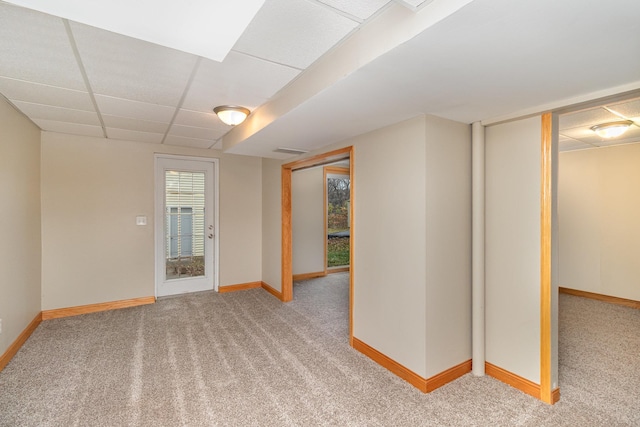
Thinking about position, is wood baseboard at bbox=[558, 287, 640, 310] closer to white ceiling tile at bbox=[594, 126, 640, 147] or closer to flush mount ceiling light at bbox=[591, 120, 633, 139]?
white ceiling tile at bbox=[594, 126, 640, 147]

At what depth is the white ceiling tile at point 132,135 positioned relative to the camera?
12.4 feet

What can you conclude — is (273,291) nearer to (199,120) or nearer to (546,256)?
(199,120)

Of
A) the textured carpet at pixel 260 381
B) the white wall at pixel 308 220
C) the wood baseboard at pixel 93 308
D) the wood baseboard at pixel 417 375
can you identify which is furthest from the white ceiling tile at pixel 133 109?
the wood baseboard at pixel 417 375

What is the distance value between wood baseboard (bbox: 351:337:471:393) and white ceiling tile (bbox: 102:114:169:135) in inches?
131

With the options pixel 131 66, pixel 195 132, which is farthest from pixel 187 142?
pixel 131 66

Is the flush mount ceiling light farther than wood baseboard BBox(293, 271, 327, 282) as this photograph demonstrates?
No

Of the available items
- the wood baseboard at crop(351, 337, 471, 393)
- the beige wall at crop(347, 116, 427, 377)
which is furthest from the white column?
the beige wall at crop(347, 116, 427, 377)

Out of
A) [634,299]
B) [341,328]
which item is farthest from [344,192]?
[634,299]

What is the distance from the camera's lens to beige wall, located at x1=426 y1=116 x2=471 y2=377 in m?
2.37

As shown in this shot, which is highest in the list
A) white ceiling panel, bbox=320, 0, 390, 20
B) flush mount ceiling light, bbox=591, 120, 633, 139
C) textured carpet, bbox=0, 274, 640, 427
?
white ceiling panel, bbox=320, 0, 390, 20

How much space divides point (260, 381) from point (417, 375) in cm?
126

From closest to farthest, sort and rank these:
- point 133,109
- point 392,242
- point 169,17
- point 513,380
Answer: point 169,17 → point 513,380 → point 392,242 → point 133,109

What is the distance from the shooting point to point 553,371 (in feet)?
7.23

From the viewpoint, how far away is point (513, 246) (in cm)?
240
